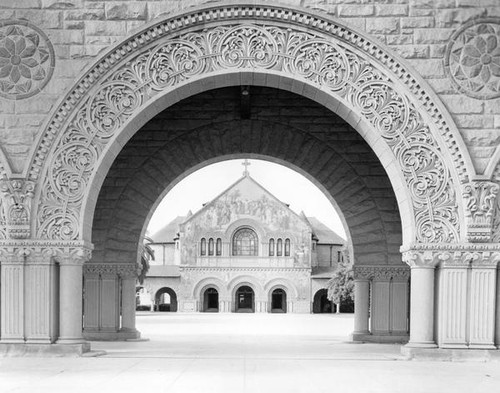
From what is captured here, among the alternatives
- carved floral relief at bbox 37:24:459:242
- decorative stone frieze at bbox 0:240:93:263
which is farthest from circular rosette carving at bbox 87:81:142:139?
decorative stone frieze at bbox 0:240:93:263

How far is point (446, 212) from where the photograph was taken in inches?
452

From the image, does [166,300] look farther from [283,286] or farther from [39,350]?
[39,350]

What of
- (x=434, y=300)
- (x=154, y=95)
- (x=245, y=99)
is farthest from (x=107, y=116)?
(x=434, y=300)

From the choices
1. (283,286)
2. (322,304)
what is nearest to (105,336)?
(283,286)

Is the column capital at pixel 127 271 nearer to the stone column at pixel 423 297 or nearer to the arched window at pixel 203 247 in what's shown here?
the stone column at pixel 423 297

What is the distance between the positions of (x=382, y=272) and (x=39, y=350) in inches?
300

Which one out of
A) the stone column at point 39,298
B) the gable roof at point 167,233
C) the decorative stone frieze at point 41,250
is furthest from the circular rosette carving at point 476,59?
the gable roof at point 167,233

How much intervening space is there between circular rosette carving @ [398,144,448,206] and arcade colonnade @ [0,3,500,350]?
0.01 metres

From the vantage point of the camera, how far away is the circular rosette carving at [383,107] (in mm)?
11656

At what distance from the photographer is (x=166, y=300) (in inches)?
2226

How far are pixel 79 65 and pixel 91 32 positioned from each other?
0.51 m

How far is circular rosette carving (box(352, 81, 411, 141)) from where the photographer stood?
11.7m

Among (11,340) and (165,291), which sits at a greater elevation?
(11,340)

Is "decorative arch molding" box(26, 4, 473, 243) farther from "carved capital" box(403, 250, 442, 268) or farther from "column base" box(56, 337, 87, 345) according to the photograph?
"column base" box(56, 337, 87, 345)
